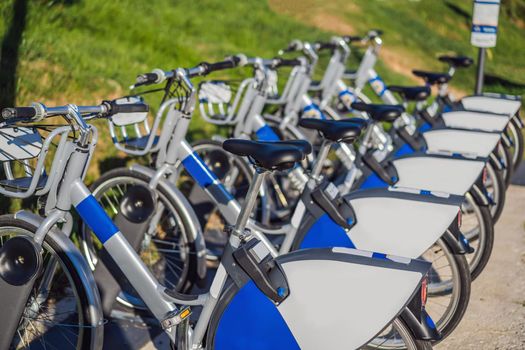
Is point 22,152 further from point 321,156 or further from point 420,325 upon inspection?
point 420,325

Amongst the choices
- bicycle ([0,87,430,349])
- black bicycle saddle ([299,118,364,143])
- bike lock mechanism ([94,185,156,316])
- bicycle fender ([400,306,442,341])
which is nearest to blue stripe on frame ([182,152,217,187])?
bike lock mechanism ([94,185,156,316])

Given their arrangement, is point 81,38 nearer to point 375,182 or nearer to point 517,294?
point 375,182

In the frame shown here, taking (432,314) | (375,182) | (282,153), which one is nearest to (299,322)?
(282,153)

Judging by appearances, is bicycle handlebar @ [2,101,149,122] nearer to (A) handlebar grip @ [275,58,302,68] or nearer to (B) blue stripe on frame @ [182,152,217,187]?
(B) blue stripe on frame @ [182,152,217,187]

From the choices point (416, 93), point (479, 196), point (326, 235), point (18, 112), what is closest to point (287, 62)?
point (416, 93)

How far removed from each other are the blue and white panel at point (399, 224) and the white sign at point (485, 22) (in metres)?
Result: 3.63

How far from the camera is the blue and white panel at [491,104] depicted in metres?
5.69

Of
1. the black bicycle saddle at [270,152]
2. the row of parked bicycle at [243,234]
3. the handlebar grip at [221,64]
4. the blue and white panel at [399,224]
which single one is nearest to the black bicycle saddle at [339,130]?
the row of parked bicycle at [243,234]

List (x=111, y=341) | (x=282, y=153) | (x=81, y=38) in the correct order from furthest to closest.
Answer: (x=81, y=38)
(x=111, y=341)
(x=282, y=153)

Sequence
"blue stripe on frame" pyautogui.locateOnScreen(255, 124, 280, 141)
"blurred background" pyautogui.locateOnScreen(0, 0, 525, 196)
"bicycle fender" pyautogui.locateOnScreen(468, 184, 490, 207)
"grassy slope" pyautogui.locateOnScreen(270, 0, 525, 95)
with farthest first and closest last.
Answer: "grassy slope" pyautogui.locateOnScreen(270, 0, 525, 95), "blurred background" pyautogui.locateOnScreen(0, 0, 525, 196), "blue stripe on frame" pyautogui.locateOnScreen(255, 124, 280, 141), "bicycle fender" pyautogui.locateOnScreen(468, 184, 490, 207)

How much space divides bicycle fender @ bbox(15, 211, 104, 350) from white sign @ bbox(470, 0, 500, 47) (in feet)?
15.6

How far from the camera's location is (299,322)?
8.73ft

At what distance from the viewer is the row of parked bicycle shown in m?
2.64

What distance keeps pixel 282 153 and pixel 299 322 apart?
65 centimetres
